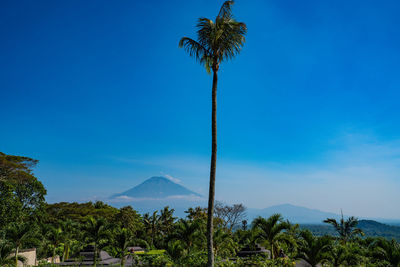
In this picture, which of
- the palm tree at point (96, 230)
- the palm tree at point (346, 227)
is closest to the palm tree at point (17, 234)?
the palm tree at point (96, 230)

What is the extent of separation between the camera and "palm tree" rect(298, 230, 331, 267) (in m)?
14.2

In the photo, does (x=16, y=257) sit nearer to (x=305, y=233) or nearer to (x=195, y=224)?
(x=195, y=224)

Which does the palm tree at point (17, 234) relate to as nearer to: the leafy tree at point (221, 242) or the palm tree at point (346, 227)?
the leafy tree at point (221, 242)

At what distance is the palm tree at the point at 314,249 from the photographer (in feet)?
46.8

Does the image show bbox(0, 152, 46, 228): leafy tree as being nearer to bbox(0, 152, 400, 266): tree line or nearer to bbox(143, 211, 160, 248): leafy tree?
bbox(0, 152, 400, 266): tree line

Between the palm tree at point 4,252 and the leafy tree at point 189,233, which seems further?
the leafy tree at point 189,233

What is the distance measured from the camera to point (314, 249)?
14289 mm

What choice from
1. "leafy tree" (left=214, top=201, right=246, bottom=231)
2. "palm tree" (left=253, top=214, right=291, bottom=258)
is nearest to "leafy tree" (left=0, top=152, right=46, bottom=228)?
"palm tree" (left=253, top=214, right=291, bottom=258)

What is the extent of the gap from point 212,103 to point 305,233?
8.41 metres

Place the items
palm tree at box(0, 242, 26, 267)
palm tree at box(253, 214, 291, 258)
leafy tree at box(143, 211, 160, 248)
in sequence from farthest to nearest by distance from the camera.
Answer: leafy tree at box(143, 211, 160, 248)
palm tree at box(0, 242, 26, 267)
palm tree at box(253, 214, 291, 258)

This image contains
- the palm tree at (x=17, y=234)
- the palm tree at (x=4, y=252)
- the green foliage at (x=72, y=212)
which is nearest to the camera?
the palm tree at (x=4, y=252)

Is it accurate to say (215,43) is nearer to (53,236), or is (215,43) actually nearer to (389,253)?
(389,253)

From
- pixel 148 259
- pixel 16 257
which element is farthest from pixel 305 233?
pixel 16 257

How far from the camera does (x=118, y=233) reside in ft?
66.6
